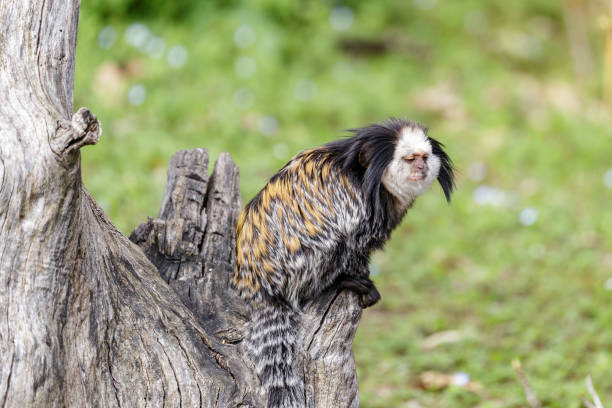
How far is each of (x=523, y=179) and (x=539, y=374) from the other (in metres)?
2.85

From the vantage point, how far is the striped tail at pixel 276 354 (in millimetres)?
2840

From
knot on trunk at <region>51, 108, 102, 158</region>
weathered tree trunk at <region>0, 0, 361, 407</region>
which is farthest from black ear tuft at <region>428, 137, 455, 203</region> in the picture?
knot on trunk at <region>51, 108, 102, 158</region>

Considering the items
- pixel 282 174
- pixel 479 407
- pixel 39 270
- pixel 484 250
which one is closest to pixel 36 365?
pixel 39 270

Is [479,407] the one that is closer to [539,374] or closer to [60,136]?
[539,374]

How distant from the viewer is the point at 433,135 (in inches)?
285

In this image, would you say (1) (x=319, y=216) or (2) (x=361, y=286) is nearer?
(1) (x=319, y=216)

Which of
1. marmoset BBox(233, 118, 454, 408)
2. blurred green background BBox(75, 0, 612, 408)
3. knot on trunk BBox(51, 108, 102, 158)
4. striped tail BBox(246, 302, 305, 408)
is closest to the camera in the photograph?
knot on trunk BBox(51, 108, 102, 158)

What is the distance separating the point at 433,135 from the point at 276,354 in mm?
4791

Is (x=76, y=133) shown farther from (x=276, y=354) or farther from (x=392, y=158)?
(x=392, y=158)

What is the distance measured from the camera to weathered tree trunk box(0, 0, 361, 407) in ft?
7.58

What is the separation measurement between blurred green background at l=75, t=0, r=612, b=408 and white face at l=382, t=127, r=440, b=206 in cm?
133

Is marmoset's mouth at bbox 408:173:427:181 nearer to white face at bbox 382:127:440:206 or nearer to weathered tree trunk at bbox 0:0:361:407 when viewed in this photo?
white face at bbox 382:127:440:206

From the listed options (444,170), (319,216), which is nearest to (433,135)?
(444,170)

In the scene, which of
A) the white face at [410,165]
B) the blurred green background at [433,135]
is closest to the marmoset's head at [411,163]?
the white face at [410,165]
